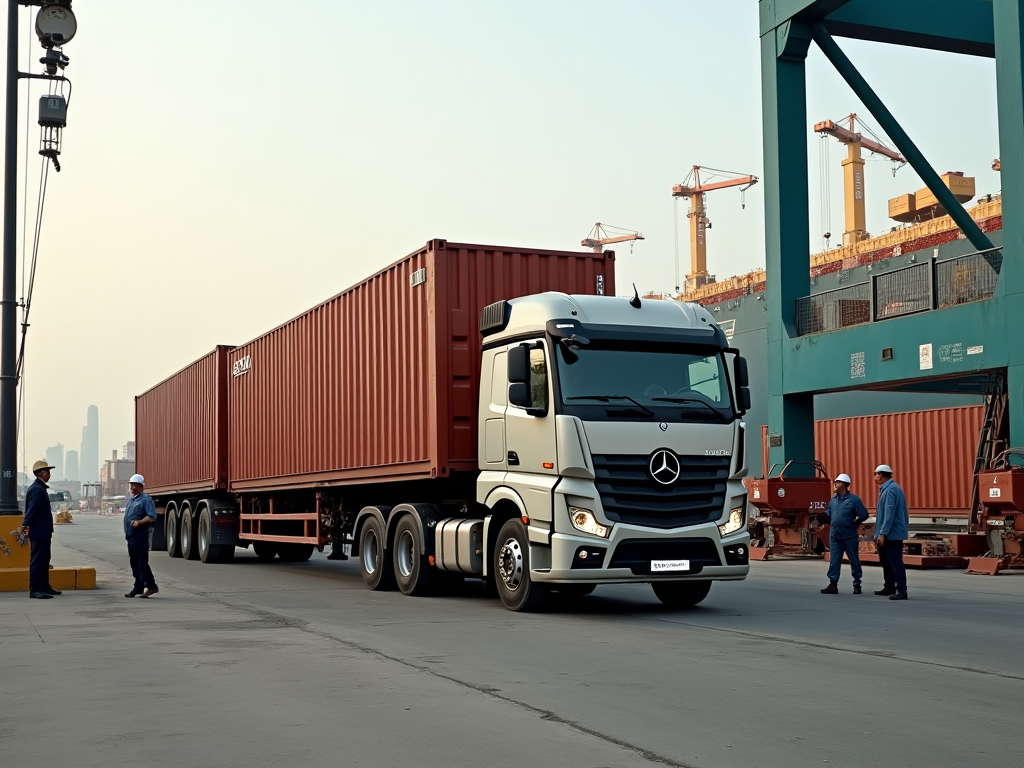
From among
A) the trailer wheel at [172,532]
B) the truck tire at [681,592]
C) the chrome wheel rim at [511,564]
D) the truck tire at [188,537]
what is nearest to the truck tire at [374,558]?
the chrome wheel rim at [511,564]

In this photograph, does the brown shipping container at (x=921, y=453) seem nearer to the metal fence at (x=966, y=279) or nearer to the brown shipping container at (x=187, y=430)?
the metal fence at (x=966, y=279)

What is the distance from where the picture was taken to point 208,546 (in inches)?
877

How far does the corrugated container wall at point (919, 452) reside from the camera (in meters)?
27.7

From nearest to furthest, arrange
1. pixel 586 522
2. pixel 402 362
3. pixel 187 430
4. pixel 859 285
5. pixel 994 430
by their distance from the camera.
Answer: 1. pixel 586 522
2. pixel 402 362
3. pixel 994 430
4. pixel 859 285
5. pixel 187 430

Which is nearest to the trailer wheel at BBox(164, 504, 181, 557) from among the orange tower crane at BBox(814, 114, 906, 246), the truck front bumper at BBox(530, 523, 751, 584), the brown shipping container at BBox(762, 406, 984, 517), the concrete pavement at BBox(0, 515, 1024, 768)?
the concrete pavement at BBox(0, 515, 1024, 768)

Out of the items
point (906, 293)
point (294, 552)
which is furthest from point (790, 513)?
point (294, 552)

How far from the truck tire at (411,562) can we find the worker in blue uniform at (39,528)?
13.5 ft

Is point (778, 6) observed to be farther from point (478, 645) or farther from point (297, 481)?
point (478, 645)

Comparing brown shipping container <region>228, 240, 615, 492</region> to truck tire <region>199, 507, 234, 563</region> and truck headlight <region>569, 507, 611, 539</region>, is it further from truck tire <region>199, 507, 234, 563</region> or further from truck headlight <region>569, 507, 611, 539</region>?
truck tire <region>199, 507, 234, 563</region>

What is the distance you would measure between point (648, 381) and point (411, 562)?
4.23 m

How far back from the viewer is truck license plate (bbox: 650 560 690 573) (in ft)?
38.0

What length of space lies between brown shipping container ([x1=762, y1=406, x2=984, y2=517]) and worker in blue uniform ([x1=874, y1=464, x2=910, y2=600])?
1357 cm

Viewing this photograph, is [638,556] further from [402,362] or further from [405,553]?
[402,362]

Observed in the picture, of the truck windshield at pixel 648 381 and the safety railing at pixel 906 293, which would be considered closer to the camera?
the truck windshield at pixel 648 381
